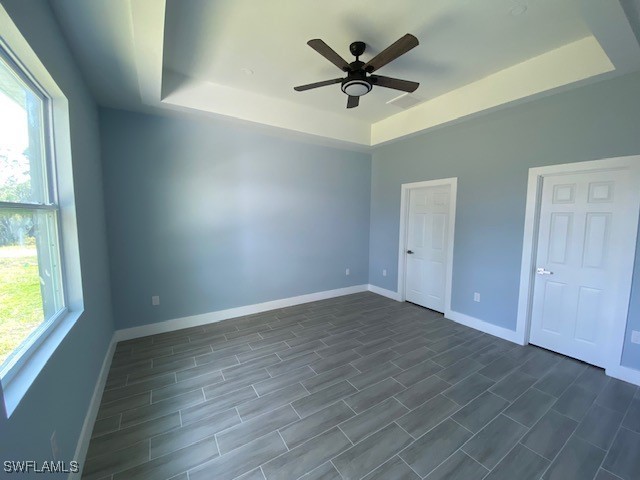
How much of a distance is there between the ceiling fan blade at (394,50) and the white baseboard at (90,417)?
324 cm

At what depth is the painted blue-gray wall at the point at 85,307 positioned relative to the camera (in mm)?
1022

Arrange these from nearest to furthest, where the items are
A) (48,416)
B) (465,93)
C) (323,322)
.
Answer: (48,416), (465,93), (323,322)

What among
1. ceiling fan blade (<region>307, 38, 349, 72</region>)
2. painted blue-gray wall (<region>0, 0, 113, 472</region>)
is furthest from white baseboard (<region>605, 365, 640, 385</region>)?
painted blue-gray wall (<region>0, 0, 113, 472</region>)

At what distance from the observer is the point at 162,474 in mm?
1458

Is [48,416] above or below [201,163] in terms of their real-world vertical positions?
below

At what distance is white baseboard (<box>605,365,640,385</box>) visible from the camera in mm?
2297

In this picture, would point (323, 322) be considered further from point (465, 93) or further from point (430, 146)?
point (465, 93)

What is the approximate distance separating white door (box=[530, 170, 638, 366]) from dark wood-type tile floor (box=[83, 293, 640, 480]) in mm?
266

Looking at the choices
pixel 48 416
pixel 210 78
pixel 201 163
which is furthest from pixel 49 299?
pixel 210 78

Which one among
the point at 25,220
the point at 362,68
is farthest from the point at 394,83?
the point at 25,220

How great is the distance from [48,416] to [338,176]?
4.24m

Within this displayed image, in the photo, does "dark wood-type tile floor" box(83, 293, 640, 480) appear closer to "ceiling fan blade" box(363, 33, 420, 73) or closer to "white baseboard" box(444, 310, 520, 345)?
"white baseboard" box(444, 310, 520, 345)

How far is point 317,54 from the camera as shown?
2465mm

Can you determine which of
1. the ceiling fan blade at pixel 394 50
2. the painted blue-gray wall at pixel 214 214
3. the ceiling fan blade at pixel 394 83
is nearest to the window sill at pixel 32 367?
the painted blue-gray wall at pixel 214 214
